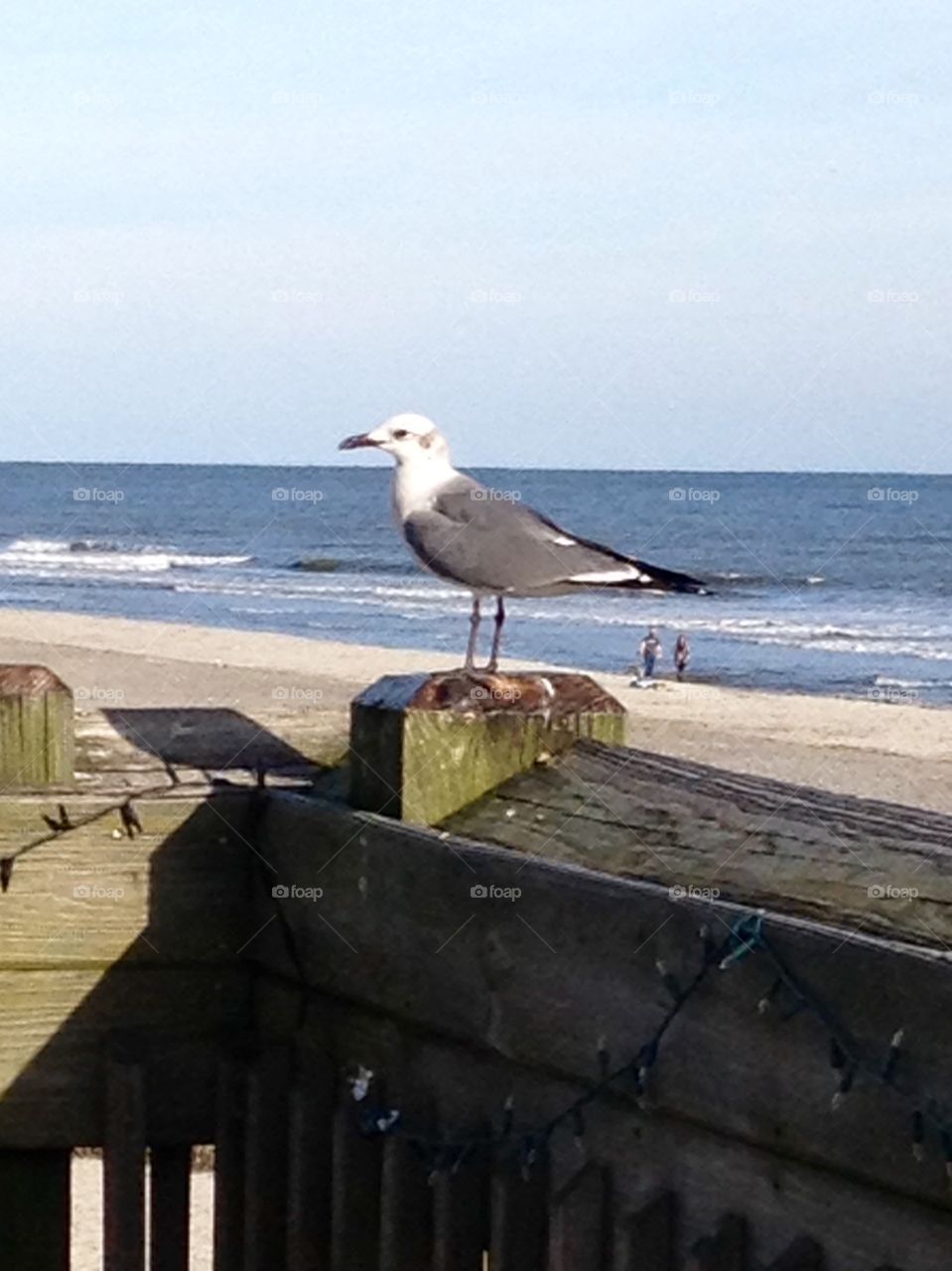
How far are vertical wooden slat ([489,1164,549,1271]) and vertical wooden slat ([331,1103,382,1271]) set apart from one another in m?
0.22

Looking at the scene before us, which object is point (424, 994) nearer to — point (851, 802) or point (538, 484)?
point (851, 802)

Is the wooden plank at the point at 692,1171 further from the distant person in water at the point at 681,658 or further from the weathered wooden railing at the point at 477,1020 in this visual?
the distant person in water at the point at 681,658

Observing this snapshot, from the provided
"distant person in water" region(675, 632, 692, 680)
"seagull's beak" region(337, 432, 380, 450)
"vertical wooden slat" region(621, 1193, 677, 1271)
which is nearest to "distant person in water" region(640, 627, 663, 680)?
"distant person in water" region(675, 632, 692, 680)

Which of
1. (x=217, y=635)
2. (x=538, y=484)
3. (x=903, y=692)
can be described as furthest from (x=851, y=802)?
(x=538, y=484)

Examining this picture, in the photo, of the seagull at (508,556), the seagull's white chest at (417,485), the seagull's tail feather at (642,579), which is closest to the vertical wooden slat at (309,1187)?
the seagull at (508,556)

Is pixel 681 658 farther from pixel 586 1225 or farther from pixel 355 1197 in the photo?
pixel 586 1225

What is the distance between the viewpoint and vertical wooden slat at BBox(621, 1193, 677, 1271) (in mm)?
1896

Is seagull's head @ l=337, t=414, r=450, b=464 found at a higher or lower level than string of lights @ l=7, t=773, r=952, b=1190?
higher

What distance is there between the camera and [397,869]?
2318mm

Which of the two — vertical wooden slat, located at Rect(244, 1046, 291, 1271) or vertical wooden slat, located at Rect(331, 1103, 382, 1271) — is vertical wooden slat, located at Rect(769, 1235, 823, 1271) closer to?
vertical wooden slat, located at Rect(331, 1103, 382, 1271)

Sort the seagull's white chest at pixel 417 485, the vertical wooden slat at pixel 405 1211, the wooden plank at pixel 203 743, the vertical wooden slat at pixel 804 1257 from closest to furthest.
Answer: the vertical wooden slat at pixel 804 1257 < the vertical wooden slat at pixel 405 1211 < the wooden plank at pixel 203 743 < the seagull's white chest at pixel 417 485

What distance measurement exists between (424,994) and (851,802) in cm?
50

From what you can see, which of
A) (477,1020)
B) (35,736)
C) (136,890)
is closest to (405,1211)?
(477,1020)

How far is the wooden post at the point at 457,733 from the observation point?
2.37m
